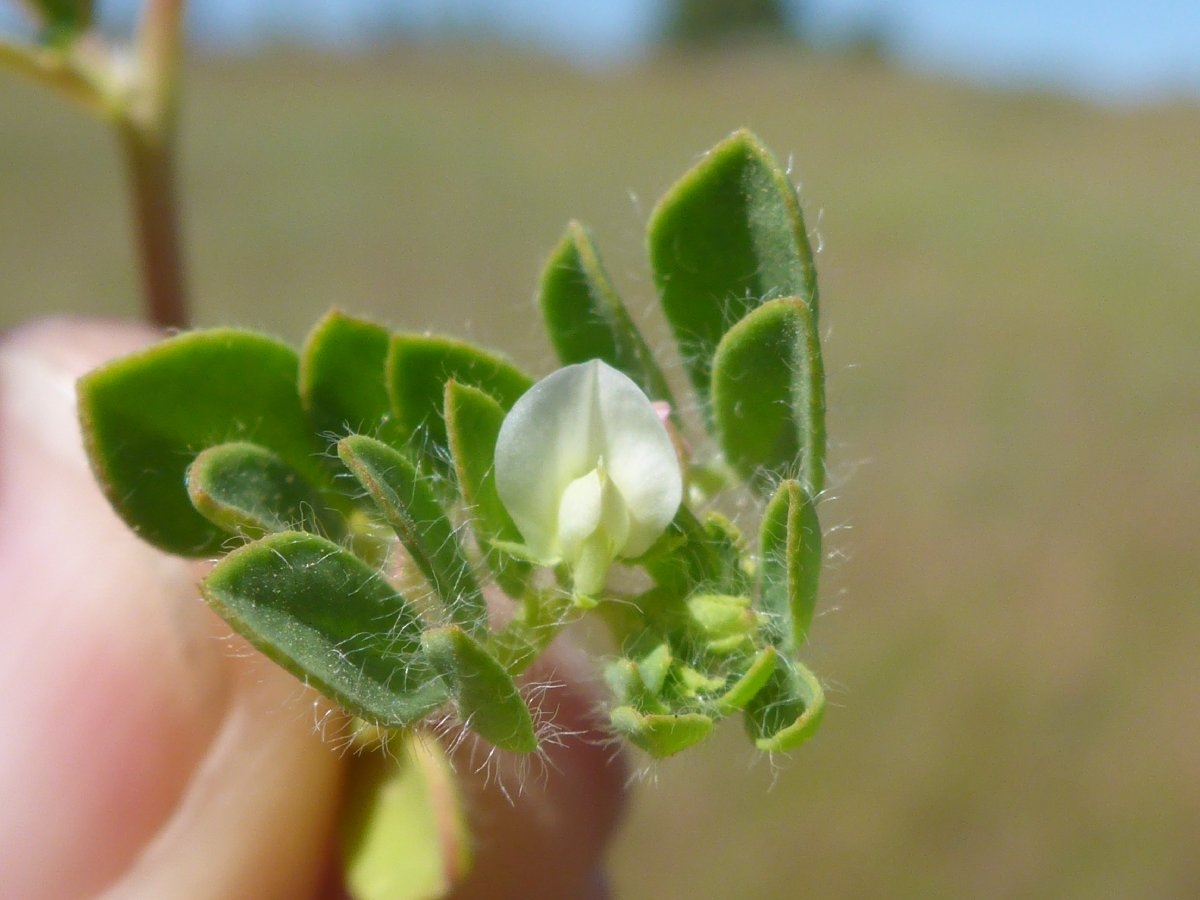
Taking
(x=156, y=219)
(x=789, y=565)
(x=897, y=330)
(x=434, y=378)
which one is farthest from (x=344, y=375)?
(x=897, y=330)

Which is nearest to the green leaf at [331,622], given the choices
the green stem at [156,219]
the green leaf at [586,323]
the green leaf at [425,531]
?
the green leaf at [425,531]

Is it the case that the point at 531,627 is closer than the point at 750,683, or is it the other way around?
the point at 750,683

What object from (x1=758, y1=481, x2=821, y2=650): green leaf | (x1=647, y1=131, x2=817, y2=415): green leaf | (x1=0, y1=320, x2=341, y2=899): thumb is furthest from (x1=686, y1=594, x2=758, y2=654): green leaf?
(x1=0, y1=320, x2=341, y2=899): thumb

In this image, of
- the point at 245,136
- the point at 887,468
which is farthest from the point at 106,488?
the point at 245,136

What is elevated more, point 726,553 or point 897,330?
point 726,553

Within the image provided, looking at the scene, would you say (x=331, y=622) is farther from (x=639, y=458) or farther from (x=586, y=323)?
(x=586, y=323)

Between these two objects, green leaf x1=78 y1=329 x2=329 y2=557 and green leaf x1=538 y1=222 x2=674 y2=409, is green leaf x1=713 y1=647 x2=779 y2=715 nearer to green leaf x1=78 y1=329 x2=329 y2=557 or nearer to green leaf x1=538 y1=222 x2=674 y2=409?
green leaf x1=538 y1=222 x2=674 y2=409

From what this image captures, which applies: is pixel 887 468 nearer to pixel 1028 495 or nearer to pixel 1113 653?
pixel 1028 495
